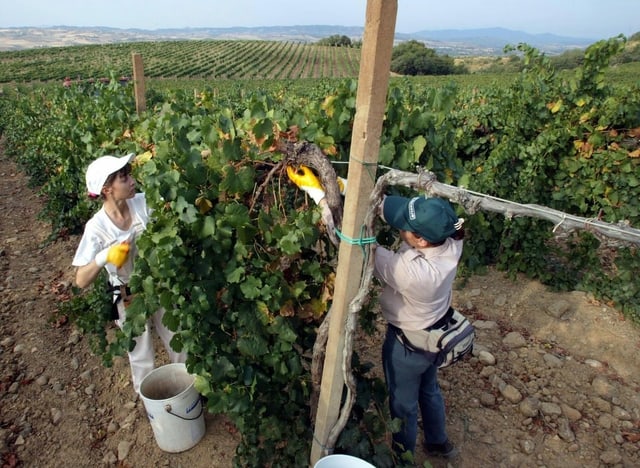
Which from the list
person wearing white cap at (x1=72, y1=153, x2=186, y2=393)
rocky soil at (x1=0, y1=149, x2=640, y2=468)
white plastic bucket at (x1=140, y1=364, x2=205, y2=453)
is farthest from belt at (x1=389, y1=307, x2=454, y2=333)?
person wearing white cap at (x1=72, y1=153, x2=186, y2=393)

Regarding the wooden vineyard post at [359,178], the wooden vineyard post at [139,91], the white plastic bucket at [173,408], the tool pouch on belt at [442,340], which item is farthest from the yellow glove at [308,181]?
the wooden vineyard post at [139,91]

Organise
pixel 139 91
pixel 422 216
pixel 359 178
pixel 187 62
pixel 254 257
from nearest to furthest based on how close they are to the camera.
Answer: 1. pixel 359 178
2. pixel 422 216
3. pixel 254 257
4. pixel 139 91
5. pixel 187 62

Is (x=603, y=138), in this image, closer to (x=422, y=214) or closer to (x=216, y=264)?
(x=422, y=214)

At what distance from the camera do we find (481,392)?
3.66 meters

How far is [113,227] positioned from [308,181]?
4.65ft

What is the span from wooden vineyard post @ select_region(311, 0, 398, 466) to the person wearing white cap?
1.39m

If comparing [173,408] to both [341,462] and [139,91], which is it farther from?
[139,91]

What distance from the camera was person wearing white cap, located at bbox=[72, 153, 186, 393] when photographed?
2.71 meters

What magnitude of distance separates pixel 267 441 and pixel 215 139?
1711mm

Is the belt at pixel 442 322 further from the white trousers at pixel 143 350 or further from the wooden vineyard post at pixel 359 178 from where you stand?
the white trousers at pixel 143 350

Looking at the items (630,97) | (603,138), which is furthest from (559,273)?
(630,97)

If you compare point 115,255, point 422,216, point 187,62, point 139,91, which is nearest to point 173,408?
point 115,255

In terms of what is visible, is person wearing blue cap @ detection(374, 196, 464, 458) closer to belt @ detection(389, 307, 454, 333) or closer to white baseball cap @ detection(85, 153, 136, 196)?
belt @ detection(389, 307, 454, 333)

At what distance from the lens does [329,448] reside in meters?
2.37
